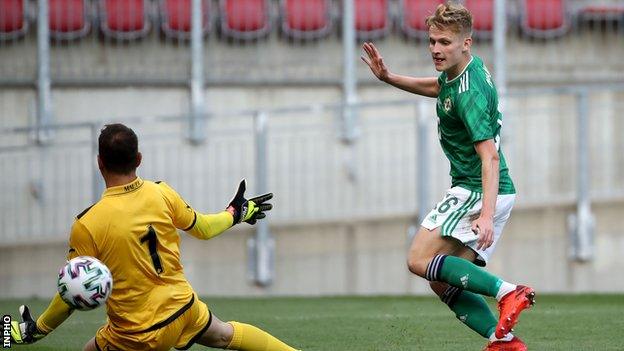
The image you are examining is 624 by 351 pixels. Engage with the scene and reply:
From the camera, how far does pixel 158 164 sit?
14734mm

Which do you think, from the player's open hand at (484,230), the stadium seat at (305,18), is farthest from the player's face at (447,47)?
the stadium seat at (305,18)

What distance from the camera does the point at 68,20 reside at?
1539 cm

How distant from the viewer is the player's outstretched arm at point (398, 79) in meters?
7.75

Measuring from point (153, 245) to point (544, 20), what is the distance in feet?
37.1

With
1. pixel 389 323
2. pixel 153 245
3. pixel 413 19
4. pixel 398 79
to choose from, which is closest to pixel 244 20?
pixel 413 19

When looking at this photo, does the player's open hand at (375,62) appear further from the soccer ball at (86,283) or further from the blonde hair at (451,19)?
the soccer ball at (86,283)

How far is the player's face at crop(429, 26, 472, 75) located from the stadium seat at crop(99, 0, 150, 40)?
28.7 feet

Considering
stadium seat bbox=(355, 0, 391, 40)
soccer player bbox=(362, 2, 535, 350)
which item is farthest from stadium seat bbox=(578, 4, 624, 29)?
soccer player bbox=(362, 2, 535, 350)

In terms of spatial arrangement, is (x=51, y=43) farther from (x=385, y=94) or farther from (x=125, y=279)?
(x=125, y=279)

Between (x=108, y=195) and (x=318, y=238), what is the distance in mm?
9071

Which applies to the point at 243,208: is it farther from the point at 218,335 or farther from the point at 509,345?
the point at 509,345

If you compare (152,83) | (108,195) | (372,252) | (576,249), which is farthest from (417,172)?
(108,195)

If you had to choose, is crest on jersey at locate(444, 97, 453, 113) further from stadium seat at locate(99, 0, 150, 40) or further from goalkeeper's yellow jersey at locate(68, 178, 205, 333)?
stadium seat at locate(99, 0, 150, 40)

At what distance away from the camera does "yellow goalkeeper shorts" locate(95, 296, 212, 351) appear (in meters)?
6.29
